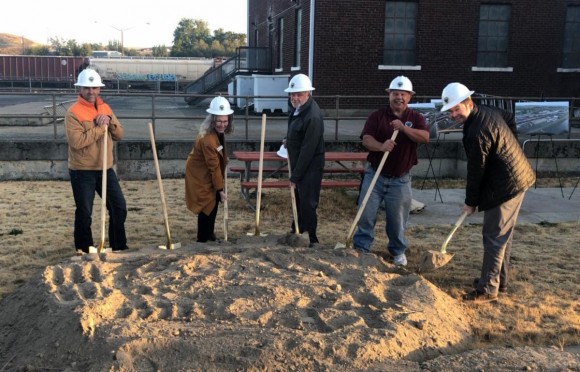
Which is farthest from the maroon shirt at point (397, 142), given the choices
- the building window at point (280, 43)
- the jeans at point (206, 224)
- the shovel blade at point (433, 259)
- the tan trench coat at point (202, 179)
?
the building window at point (280, 43)

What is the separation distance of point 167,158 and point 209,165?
573 cm

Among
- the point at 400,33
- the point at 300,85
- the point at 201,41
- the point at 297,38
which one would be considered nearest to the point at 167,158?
the point at 300,85

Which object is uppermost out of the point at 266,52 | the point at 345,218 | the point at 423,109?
the point at 266,52

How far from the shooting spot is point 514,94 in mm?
19734

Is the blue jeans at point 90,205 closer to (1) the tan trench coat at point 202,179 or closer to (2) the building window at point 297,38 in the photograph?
(1) the tan trench coat at point 202,179

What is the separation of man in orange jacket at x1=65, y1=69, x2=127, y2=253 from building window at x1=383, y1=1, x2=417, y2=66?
45.1ft

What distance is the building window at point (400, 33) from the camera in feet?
61.5

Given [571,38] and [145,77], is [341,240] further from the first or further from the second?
[145,77]

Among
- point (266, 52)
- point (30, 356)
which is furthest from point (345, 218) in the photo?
point (266, 52)

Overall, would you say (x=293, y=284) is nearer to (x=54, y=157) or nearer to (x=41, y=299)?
(x=41, y=299)

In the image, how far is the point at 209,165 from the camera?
6.53 metres

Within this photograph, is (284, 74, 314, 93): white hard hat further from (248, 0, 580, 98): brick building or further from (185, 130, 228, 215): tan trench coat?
(248, 0, 580, 98): brick building

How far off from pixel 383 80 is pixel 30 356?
53.3 ft

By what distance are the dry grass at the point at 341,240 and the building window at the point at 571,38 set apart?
42.9ft
